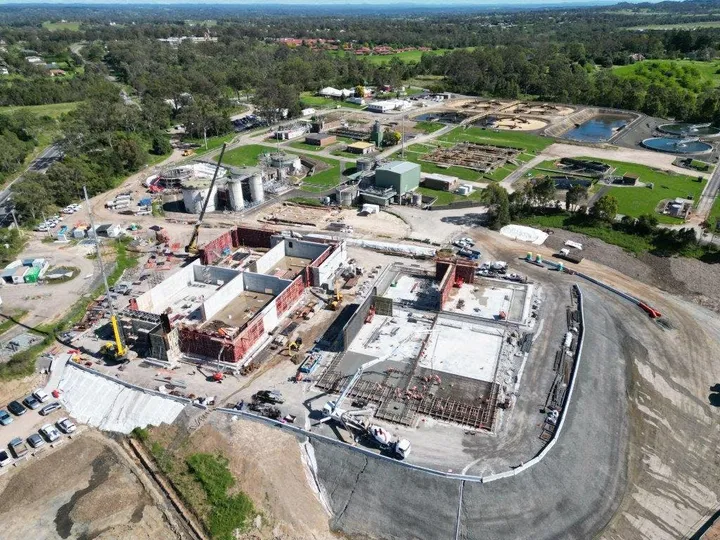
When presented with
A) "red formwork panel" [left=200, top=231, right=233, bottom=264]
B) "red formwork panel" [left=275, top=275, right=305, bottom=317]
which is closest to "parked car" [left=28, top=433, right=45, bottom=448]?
"red formwork panel" [left=275, top=275, right=305, bottom=317]

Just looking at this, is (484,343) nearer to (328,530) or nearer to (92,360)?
(328,530)

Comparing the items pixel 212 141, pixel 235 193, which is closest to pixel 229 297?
pixel 235 193

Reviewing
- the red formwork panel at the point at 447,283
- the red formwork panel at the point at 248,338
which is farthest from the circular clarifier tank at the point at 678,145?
the red formwork panel at the point at 248,338

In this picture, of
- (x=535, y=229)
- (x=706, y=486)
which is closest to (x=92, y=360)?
(x=706, y=486)

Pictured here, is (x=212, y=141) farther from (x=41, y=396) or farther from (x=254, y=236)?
(x=41, y=396)

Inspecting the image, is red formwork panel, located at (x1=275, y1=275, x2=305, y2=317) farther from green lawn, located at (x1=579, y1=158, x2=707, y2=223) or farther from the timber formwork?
green lawn, located at (x1=579, y1=158, x2=707, y2=223)

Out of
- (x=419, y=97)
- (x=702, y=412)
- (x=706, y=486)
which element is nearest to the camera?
(x=706, y=486)

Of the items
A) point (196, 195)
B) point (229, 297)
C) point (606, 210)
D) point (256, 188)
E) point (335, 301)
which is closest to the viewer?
point (335, 301)
